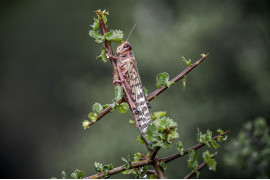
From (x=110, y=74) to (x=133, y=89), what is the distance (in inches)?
213

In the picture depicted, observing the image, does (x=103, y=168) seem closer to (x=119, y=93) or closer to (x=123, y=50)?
(x=119, y=93)

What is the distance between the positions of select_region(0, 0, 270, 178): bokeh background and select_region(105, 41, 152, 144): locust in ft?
12.4

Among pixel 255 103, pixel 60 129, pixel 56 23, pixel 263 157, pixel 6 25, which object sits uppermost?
pixel 6 25

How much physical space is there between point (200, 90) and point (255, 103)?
0.99 metres

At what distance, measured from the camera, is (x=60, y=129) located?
7516mm

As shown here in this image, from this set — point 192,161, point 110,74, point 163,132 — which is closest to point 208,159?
point 192,161

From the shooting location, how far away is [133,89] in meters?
1.40

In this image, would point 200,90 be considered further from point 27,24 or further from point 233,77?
point 27,24

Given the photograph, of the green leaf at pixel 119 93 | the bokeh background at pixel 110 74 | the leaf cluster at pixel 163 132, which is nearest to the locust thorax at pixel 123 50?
the green leaf at pixel 119 93

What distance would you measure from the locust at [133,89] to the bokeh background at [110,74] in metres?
3.77

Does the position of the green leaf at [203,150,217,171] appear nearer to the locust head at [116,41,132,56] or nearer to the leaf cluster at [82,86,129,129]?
the leaf cluster at [82,86,129,129]

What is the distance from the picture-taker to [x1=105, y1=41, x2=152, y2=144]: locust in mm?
1256

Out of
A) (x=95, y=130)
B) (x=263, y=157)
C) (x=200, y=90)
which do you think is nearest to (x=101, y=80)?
(x=95, y=130)

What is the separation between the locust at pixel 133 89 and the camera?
1256 millimetres
